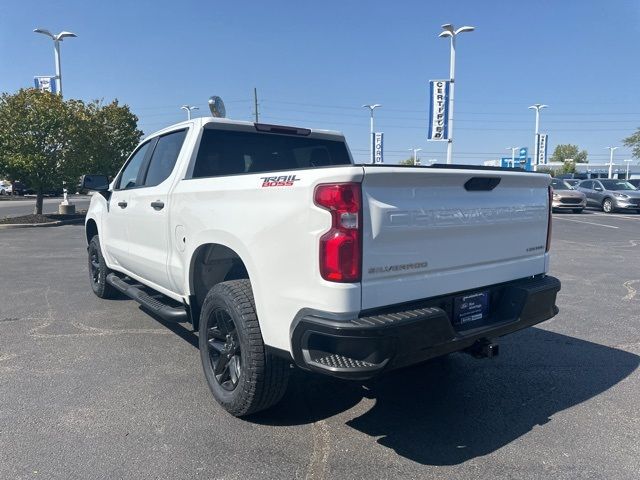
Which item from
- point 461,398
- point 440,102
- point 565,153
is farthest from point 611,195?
point 565,153

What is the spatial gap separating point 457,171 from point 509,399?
1.78m

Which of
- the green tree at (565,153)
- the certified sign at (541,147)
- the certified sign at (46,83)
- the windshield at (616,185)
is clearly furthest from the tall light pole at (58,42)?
the green tree at (565,153)

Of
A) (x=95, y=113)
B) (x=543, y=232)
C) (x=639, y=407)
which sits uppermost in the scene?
(x=95, y=113)

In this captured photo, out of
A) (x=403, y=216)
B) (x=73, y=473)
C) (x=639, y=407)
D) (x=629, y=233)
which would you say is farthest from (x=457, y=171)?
(x=629, y=233)

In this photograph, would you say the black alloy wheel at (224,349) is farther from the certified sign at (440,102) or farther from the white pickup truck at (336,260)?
the certified sign at (440,102)

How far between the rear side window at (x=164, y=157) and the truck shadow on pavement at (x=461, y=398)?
83.5 inches

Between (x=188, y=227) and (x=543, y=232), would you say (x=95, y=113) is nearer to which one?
(x=188, y=227)

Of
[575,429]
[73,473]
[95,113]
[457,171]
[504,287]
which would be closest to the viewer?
[73,473]

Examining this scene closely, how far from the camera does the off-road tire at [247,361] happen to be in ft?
9.83

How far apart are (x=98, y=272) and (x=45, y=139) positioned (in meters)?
12.2

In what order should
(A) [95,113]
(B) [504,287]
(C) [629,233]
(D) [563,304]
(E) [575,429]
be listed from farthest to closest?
(A) [95,113]
(C) [629,233]
(D) [563,304]
(B) [504,287]
(E) [575,429]

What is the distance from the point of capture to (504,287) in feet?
11.2

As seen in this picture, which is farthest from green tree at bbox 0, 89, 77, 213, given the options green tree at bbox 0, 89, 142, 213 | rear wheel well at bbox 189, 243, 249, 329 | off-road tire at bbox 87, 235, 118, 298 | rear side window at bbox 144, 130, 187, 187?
rear wheel well at bbox 189, 243, 249, 329

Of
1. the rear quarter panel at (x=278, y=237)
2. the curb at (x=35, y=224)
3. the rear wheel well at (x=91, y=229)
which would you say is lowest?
the curb at (x=35, y=224)
